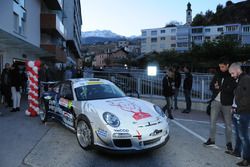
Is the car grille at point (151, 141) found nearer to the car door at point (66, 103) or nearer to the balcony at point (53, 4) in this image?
the car door at point (66, 103)

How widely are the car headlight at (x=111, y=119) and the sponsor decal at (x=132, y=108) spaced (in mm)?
356

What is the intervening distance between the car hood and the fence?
20.7ft

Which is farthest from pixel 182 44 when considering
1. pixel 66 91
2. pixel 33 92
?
pixel 66 91

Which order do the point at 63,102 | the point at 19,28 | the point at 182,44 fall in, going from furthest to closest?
the point at 182,44
the point at 19,28
the point at 63,102

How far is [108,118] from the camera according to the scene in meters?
4.64

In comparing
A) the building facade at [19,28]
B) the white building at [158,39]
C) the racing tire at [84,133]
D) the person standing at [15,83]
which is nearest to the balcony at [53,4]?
the building facade at [19,28]

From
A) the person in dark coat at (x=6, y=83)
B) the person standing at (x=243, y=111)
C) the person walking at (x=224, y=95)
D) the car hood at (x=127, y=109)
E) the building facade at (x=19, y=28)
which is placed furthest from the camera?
the building facade at (x=19, y=28)

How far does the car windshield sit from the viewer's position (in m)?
5.83

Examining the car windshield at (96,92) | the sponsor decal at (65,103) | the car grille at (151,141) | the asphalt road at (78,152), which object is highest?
the car windshield at (96,92)

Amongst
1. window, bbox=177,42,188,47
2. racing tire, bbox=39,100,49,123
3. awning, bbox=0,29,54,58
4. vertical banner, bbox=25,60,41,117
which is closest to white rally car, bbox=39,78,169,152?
racing tire, bbox=39,100,49,123

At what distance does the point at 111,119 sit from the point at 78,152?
1.12 meters

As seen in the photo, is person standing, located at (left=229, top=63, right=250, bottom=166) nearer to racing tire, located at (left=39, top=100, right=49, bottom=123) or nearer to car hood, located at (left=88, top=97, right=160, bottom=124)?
car hood, located at (left=88, top=97, right=160, bottom=124)

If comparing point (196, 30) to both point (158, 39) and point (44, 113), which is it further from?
point (44, 113)

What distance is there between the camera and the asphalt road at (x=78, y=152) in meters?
4.48
